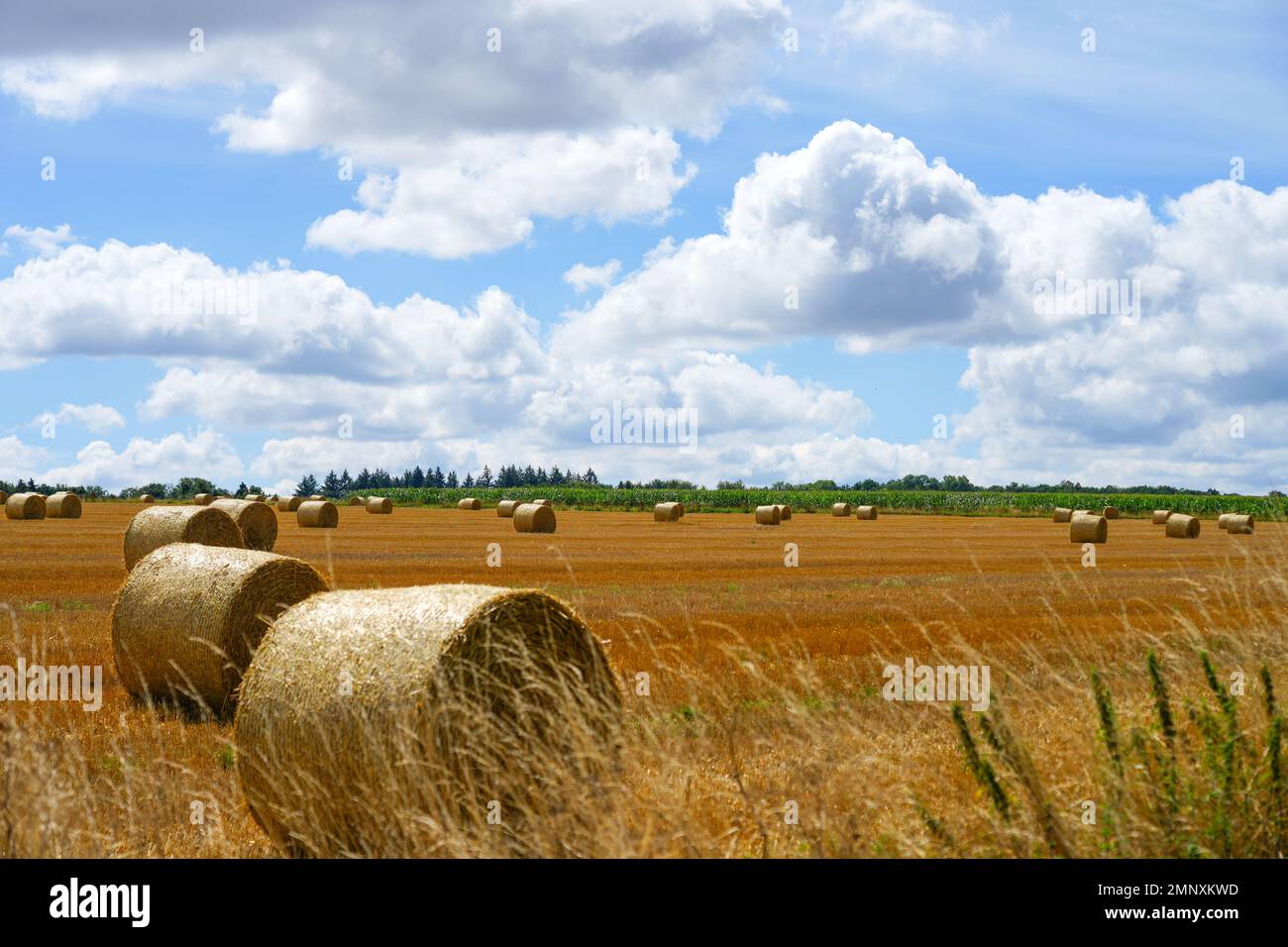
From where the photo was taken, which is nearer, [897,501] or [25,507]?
[25,507]

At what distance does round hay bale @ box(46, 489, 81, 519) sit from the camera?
5347 centimetres

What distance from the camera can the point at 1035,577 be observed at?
25547 mm

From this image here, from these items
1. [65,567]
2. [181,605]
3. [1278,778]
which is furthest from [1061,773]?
[65,567]

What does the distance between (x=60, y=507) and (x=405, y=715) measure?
53864mm

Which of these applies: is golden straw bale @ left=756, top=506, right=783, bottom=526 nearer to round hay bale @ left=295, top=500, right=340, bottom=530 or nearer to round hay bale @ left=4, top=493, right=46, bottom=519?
round hay bale @ left=295, top=500, right=340, bottom=530

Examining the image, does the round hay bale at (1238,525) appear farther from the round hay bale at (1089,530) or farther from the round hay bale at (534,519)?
the round hay bale at (534,519)

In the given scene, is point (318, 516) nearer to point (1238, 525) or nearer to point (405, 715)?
point (1238, 525)

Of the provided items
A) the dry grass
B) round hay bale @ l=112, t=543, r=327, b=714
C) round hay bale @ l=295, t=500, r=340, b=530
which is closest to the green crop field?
round hay bale @ l=295, t=500, r=340, b=530

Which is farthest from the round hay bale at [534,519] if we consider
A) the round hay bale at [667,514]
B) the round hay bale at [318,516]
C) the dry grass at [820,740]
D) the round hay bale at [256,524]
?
the dry grass at [820,740]

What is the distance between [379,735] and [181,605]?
6.53 m

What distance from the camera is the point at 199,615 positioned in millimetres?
12172

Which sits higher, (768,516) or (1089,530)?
(768,516)

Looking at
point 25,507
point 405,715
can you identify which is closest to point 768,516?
point 25,507
